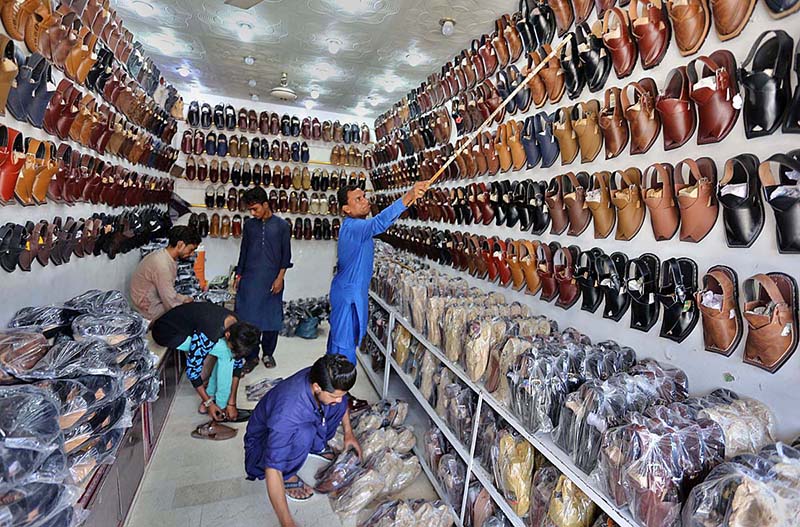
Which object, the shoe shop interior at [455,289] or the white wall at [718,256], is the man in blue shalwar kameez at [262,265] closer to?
the shoe shop interior at [455,289]

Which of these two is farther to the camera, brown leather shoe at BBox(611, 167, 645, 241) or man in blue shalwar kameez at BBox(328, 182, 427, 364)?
man in blue shalwar kameez at BBox(328, 182, 427, 364)

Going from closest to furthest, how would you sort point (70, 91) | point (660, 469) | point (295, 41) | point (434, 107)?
point (660, 469) → point (70, 91) → point (295, 41) → point (434, 107)

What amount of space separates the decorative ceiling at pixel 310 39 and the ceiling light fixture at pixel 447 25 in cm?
4

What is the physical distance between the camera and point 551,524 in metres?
1.58

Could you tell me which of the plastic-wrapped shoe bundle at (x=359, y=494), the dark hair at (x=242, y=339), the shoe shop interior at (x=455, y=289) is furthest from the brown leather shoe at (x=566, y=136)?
the dark hair at (x=242, y=339)

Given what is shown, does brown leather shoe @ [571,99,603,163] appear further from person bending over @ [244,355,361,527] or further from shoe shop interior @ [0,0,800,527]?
person bending over @ [244,355,361,527]

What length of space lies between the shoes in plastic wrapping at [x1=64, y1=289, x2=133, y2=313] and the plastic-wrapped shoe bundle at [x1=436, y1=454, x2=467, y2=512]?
2.13 m

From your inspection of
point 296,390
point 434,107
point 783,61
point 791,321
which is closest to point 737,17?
point 783,61

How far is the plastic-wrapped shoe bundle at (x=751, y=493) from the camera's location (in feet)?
3.13

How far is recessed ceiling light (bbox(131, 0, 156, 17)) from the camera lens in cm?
342

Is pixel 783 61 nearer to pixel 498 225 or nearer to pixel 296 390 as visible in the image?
pixel 498 225

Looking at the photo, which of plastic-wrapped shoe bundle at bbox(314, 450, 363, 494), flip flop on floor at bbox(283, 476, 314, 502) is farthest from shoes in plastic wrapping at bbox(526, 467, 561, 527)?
flip flop on floor at bbox(283, 476, 314, 502)

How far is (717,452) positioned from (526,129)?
2.08 meters

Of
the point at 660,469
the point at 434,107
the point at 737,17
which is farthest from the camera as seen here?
the point at 434,107
